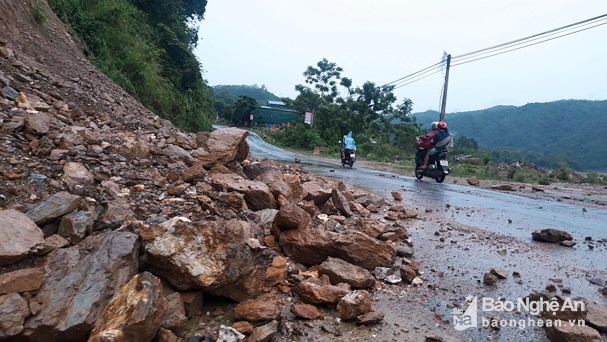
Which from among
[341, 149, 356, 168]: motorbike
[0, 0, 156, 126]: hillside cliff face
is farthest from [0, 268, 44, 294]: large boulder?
[341, 149, 356, 168]: motorbike

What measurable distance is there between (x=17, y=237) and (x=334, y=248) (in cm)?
197

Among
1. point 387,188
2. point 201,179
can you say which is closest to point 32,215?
point 201,179

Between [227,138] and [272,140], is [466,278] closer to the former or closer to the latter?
[227,138]

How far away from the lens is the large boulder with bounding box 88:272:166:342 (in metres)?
1.79

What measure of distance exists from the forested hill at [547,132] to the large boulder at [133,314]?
3218 cm

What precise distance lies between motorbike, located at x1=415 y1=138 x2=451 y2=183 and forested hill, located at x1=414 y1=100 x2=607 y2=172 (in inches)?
892

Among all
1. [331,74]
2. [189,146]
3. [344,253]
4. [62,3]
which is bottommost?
[344,253]

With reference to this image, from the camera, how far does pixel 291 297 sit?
251 centimetres

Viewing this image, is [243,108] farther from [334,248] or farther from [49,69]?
[334,248]

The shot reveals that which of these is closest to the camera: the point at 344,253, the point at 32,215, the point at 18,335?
the point at 18,335

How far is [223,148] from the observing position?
448 cm

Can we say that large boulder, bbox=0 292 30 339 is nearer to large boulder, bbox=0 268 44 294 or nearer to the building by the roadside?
large boulder, bbox=0 268 44 294

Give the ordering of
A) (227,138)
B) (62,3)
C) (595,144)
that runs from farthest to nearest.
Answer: (595,144) < (62,3) < (227,138)

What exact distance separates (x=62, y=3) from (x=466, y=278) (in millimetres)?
10880
